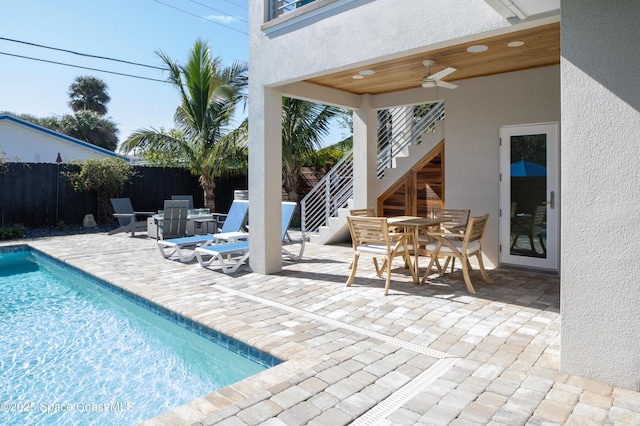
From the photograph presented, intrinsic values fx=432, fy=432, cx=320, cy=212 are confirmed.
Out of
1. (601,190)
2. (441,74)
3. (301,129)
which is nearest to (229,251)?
(441,74)

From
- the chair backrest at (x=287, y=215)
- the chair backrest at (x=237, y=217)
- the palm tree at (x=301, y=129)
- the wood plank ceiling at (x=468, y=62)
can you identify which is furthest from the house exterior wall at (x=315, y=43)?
the palm tree at (x=301, y=129)

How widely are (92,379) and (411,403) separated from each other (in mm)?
2973

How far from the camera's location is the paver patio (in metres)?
2.84

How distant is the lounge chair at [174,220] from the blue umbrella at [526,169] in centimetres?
730

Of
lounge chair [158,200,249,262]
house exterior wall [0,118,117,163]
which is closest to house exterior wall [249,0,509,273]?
lounge chair [158,200,249,262]

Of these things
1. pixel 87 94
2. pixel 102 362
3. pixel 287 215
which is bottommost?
pixel 102 362

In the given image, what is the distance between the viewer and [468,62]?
6715 millimetres

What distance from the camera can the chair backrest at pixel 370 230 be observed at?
576 centimetres

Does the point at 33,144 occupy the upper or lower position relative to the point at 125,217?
upper

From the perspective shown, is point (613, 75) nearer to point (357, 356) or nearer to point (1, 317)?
point (357, 356)

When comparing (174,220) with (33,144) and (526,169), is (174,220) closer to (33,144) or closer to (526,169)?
(526,169)

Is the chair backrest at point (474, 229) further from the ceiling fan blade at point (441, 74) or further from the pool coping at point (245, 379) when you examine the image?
the pool coping at point (245, 379)

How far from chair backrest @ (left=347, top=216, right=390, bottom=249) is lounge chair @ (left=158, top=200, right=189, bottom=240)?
5.76 m

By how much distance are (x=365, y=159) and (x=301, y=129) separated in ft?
11.3
